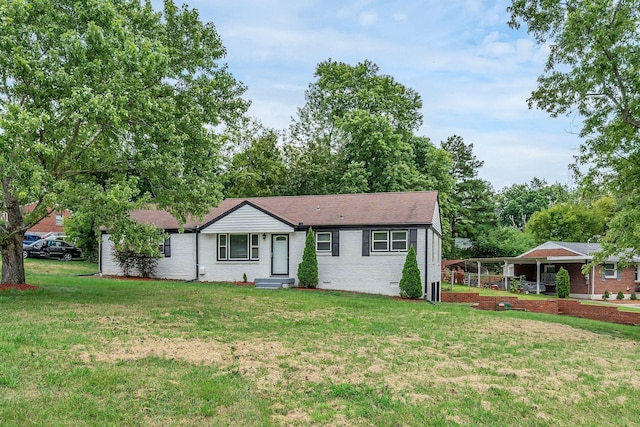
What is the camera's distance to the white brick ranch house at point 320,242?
766 inches

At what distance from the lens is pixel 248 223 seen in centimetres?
2102

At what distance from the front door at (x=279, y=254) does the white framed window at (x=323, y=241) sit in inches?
58.0

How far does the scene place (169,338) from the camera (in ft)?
28.0

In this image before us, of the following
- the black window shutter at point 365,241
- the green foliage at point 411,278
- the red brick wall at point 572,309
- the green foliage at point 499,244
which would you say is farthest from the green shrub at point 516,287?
the black window shutter at point 365,241

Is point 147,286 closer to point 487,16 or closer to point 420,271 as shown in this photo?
point 420,271

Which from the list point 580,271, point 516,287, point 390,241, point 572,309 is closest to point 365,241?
point 390,241

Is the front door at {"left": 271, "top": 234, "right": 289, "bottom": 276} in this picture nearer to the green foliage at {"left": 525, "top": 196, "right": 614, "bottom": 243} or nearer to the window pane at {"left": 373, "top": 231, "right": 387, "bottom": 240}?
the window pane at {"left": 373, "top": 231, "right": 387, "bottom": 240}

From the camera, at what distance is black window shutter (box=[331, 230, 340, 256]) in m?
20.2

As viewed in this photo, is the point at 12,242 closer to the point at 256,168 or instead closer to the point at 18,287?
the point at 18,287

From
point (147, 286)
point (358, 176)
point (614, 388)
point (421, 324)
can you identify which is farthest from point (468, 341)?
point (358, 176)

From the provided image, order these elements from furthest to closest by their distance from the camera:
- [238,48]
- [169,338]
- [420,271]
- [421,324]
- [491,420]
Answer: [420,271] < [238,48] < [421,324] < [169,338] < [491,420]

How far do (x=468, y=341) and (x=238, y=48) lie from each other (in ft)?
43.6

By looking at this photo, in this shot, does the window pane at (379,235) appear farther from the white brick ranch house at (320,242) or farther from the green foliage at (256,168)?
the green foliage at (256,168)

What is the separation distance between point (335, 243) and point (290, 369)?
13369 millimetres
